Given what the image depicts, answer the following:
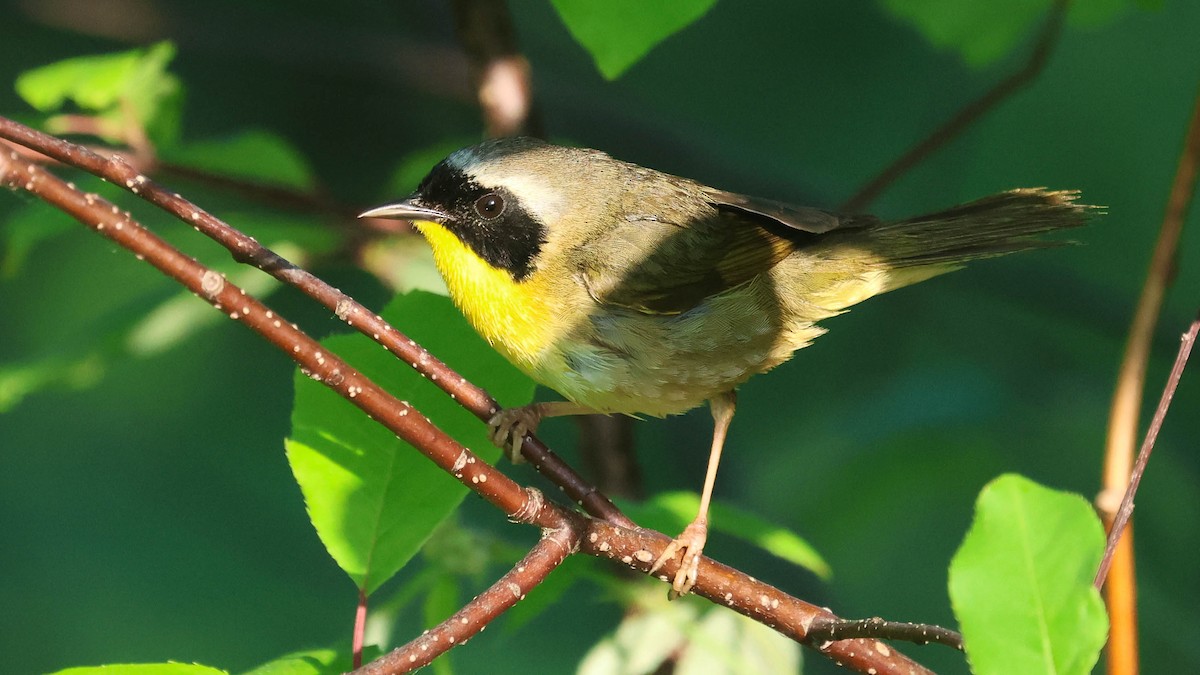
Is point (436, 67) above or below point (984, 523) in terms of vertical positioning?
above

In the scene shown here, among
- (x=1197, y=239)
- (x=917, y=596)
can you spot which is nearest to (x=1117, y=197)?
(x=1197, y=239)

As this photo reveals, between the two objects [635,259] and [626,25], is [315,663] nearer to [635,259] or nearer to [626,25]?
[626,25]

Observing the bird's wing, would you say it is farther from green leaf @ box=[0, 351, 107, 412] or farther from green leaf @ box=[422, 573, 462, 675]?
green leaf @ box=[0, 351, 107, 412]

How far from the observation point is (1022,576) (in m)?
1.17

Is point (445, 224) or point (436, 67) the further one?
point (436, 67)

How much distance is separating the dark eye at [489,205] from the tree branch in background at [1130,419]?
4.12ft

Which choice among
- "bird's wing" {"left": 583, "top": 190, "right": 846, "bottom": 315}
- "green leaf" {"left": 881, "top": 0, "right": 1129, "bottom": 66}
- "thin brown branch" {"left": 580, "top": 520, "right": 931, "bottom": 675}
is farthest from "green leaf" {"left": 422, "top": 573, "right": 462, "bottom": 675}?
"green leaf" {"left": 881, "top": 0, "right": 1129, "bottom": 66}

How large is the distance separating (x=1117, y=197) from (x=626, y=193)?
2.30 m

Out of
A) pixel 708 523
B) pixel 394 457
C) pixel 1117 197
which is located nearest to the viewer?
pixel 394 457

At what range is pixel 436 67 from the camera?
4246 mm

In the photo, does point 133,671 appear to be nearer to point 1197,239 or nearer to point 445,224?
point 445,224

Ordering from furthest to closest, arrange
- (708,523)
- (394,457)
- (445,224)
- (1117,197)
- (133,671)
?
1. (1117,197)
2. (445,224)
3. (708,523)
4. (394,457)
5. (133,671)

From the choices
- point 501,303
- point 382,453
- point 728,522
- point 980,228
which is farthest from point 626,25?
point 980,228

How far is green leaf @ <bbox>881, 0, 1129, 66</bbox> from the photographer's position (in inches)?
110
